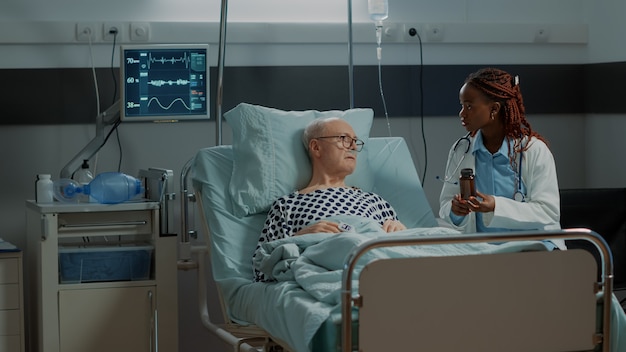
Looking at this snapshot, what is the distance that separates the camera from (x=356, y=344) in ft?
8.14

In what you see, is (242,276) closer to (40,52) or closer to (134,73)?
(134,73)

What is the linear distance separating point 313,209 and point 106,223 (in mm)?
809

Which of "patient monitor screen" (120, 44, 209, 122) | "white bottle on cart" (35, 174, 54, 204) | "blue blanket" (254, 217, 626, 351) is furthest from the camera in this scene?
"patient monitor screen" (120, 44, 209, 122)

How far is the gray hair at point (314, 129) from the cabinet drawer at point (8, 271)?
115 cm

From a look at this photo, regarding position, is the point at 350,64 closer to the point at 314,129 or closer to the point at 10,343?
the point at 314,129

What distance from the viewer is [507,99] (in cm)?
339

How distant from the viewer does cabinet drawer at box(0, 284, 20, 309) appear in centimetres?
352

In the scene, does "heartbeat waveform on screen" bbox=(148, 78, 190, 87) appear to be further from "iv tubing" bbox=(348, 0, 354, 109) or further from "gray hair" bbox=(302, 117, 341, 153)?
"iv tubing" bbox=(348, 0, 354, 109)

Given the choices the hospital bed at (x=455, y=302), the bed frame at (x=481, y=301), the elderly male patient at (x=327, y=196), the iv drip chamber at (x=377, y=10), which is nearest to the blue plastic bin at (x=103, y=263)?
the elderly male patient at (x=327, y=196)

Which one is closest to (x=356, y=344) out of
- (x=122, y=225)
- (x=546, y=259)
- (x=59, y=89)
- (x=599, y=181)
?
(x=546, y=259)

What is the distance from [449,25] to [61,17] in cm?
180

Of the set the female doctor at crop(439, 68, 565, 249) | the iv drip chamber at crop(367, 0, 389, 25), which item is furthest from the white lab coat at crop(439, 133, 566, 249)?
the iv drip chamber at crop(367, 0, 389, 25)

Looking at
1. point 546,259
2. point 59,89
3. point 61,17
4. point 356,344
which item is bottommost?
point 356,344

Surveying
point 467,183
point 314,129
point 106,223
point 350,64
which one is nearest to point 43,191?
point 106,223
